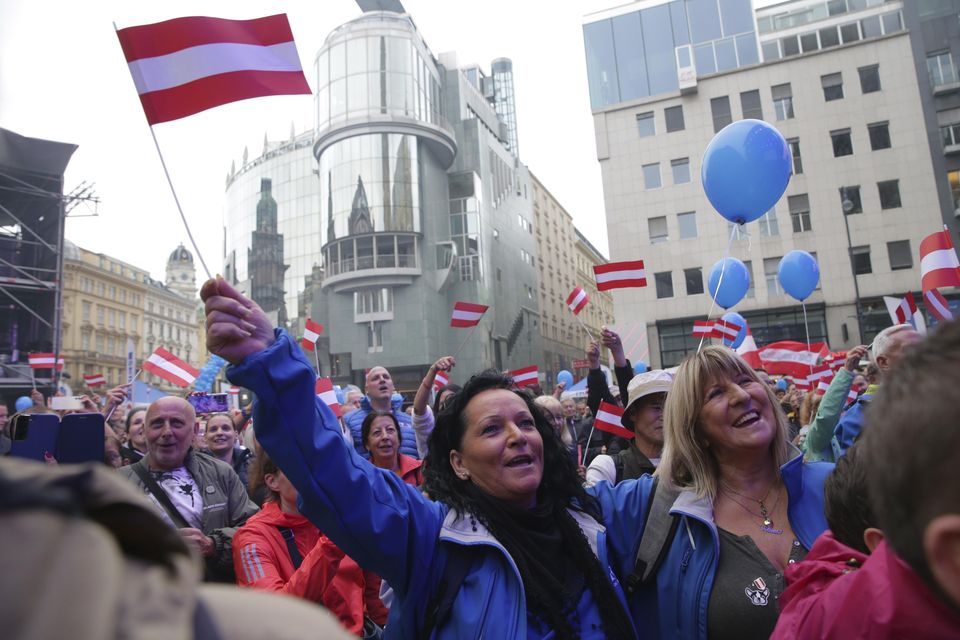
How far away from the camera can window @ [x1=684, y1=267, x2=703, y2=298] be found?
31.7 meters

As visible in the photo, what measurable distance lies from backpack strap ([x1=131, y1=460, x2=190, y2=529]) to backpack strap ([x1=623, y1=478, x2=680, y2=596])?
2.69 meters

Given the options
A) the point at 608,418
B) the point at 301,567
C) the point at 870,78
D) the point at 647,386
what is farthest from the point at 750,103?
the point at 301,567

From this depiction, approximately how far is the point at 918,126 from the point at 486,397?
3560cm

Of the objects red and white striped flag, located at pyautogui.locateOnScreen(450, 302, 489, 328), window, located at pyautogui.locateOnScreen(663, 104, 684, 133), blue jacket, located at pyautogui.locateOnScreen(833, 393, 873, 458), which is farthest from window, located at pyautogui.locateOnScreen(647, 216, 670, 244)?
blue jacket, located at pyautogui.locateOnScreen(833, 393, 873, 458)

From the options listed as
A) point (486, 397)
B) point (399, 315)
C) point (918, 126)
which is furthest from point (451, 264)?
point (486, 397)

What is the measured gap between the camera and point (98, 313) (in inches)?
2640

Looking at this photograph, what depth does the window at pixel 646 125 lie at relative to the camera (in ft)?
111

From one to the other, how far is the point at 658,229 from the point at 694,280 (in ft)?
10.7

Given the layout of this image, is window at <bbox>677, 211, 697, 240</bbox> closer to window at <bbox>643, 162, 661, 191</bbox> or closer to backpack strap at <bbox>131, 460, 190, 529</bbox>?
window at <bbox>643, 162, 661, 191</bbox>

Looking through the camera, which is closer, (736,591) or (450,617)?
(450,617)

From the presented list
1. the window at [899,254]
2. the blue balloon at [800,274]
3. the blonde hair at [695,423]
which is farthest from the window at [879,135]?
the blonde hair at [695,423]

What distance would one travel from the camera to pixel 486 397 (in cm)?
256

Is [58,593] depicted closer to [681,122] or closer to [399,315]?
[681,122]

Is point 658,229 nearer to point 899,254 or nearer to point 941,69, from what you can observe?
point 899,254
